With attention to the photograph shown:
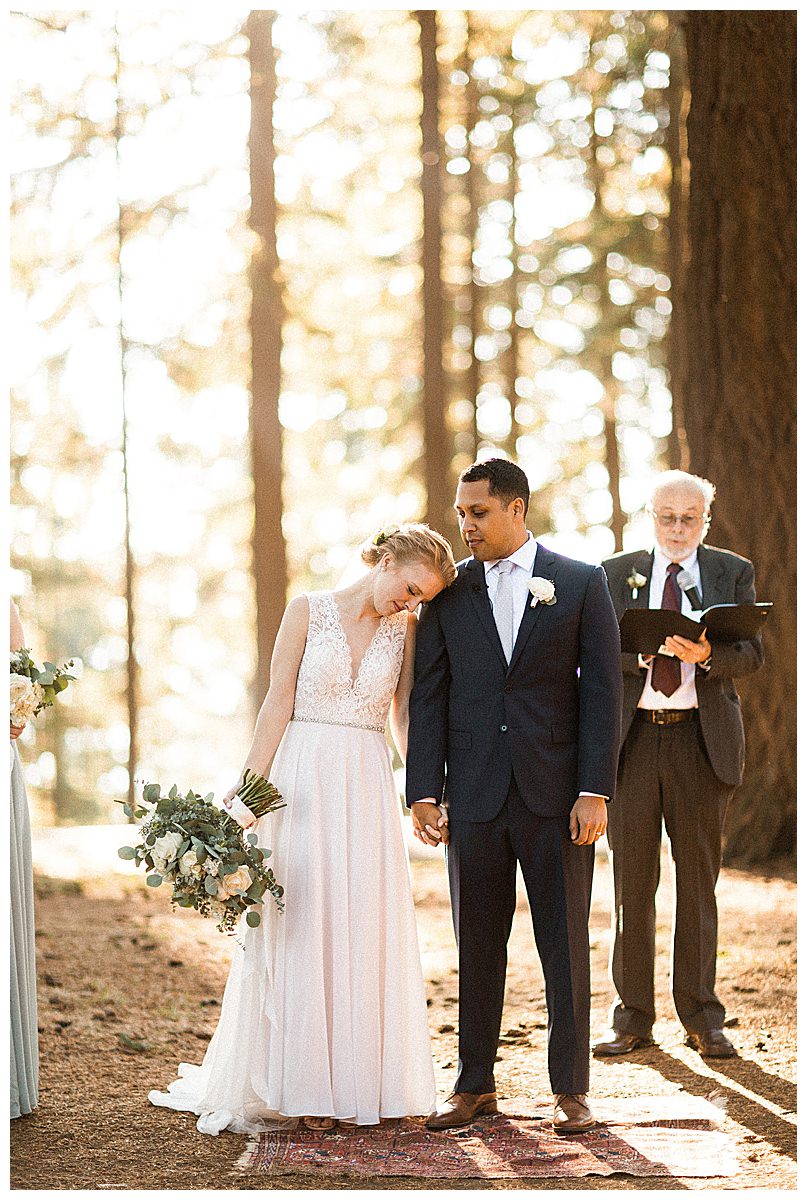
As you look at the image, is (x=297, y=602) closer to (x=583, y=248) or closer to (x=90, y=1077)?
(x=90, y=1077)

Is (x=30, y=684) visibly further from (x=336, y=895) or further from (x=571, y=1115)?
(x=571, y=1115)

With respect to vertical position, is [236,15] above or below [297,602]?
above

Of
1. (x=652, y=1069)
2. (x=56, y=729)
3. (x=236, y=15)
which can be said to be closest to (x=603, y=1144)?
(x=652, y=1069)

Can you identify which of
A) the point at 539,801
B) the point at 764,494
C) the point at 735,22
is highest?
the point at 735,22

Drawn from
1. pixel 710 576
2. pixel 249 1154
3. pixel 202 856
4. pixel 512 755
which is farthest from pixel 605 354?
pixel 249 1154

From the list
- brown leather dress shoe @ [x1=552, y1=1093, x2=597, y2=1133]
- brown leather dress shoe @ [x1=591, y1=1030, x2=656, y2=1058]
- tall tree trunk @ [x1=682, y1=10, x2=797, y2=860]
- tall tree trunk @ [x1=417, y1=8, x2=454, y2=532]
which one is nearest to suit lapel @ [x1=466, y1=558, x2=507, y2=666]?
brown leather dress shoe @ [x1=552, y1=1093, x2=597, y2=1133]

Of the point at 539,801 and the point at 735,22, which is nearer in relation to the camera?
the point at 539,801

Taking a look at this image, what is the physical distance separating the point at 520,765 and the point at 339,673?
62 centimetres

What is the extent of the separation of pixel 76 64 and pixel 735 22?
7.13 meters

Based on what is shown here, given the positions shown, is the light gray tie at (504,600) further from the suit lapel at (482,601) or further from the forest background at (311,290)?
the forest background at (311,290)

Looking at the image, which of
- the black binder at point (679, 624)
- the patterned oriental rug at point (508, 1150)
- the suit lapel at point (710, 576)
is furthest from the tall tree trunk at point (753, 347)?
the patterned oriental rug at point (508, 1150)

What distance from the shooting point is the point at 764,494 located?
828cm

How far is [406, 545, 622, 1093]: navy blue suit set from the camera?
395cm

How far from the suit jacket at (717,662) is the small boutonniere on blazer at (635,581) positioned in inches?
0.5
